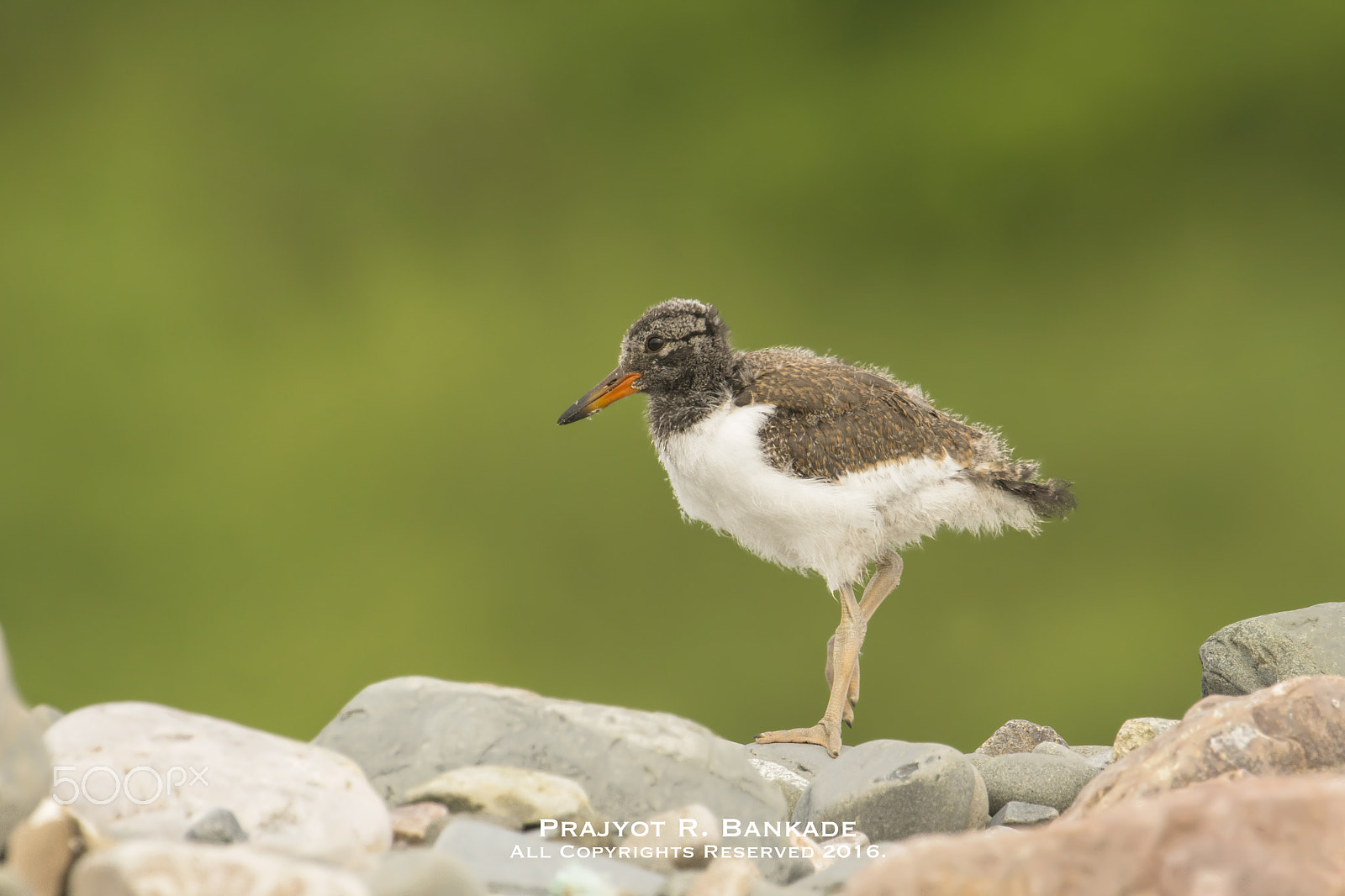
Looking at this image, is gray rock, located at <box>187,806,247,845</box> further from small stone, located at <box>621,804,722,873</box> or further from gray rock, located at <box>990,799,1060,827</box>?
gray rock, located at <box>990,799,1060,827</box>

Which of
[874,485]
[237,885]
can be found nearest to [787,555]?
[874,485]

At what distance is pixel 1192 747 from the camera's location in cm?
249

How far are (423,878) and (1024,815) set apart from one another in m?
1.89

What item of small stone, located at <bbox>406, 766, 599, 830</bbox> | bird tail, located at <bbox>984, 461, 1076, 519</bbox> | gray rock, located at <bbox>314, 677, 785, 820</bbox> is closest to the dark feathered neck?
bird tail, located at <bbox>984, 461, 1076, 519</bbox>

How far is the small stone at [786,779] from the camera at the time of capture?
3.39 metres

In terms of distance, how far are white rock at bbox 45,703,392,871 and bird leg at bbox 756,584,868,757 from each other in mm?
1793

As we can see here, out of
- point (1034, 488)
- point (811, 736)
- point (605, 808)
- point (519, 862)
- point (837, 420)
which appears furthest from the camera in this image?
point (1034, 488)

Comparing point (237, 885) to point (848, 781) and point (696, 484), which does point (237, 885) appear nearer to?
point (848, 781)

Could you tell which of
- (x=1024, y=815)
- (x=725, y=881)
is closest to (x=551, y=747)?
(x=725, y=881)

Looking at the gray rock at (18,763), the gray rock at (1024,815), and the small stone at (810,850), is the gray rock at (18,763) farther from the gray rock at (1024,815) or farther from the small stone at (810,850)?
the gray rock at (1024,815)

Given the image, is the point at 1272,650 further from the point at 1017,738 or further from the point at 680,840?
the point at 680,840

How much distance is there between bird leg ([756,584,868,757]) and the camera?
12.8 ft

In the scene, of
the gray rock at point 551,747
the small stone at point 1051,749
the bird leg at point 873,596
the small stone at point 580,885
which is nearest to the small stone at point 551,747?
the gray rock at point 551,747

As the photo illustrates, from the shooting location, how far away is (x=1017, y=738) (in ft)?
14.1
